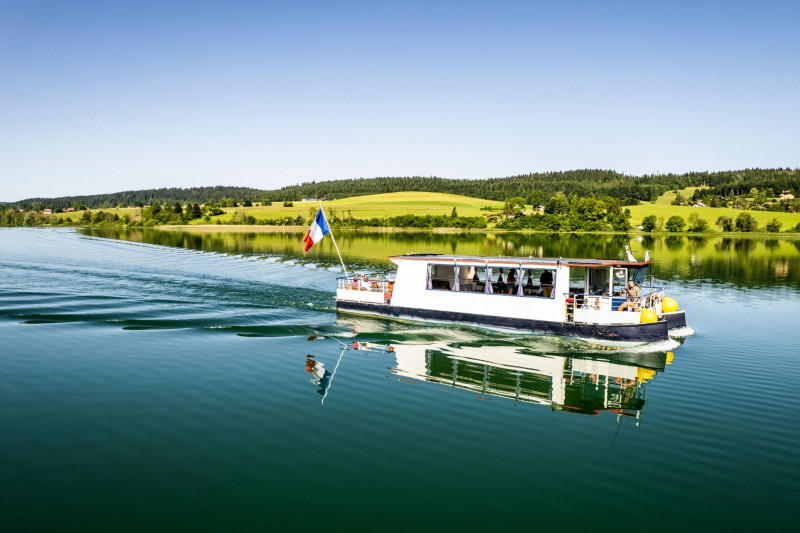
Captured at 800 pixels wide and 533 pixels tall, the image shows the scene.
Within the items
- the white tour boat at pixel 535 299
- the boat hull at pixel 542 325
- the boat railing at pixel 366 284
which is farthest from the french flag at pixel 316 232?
the boat hull at pixel 542 325

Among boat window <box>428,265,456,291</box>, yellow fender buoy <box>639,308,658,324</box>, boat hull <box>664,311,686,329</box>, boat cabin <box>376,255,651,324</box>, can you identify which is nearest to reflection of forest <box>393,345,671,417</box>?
yellow fender buoy <box>639,308,658,324</box>

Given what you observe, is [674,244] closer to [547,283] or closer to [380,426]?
[547,283]

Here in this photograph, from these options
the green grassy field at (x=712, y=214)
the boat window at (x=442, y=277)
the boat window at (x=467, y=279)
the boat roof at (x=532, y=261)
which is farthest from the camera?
the green grassy field at (x=712, y=214)

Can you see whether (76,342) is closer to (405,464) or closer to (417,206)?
(405,464)

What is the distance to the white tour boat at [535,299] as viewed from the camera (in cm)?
2509

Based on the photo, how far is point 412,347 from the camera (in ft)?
79.4

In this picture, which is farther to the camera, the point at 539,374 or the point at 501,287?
the point at 501,287

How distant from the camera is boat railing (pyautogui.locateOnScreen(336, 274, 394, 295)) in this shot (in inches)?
1254

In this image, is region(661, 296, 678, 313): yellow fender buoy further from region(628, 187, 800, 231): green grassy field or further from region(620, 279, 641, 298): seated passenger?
region(628, 187, 800, 231): green grassy field

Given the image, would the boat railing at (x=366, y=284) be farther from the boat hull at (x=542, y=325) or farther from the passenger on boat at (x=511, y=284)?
the passenger on boat at (x=511, y=284)

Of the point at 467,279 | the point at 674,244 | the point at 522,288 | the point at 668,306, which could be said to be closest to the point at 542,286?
the point at 522,288

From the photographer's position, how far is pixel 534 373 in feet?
67.0

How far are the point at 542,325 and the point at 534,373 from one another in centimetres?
626

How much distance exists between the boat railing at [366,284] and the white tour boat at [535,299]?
0.41ft
